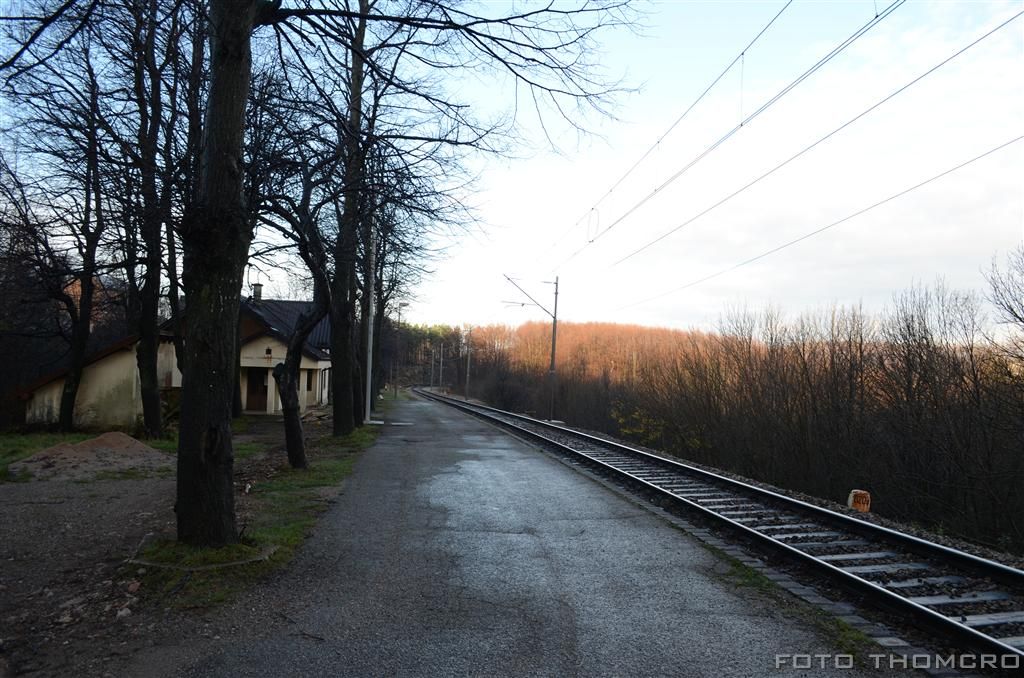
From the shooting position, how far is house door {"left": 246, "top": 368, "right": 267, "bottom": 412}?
34125 mm

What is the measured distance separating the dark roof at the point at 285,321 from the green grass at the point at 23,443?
423 inches

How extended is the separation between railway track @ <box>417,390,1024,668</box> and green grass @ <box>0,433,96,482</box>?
11.7m

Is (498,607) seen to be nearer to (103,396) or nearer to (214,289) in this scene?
(214,289)

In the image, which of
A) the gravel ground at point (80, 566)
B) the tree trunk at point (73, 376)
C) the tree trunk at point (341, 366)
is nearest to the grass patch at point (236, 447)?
the tree trunk at point (341, 366)

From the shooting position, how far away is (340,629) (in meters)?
5.17

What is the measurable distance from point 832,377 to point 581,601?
660 inches

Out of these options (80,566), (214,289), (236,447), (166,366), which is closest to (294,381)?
(236,447)

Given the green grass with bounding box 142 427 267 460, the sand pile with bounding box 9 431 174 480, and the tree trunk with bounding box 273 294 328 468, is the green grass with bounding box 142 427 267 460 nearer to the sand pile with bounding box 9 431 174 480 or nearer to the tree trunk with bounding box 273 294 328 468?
the sand pile with bounding box 9 431 174 480

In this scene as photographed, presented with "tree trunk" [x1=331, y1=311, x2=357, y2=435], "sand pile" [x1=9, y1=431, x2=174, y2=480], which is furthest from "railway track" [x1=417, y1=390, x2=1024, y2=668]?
"tree trunk" [x1=331, y1=311, x2=357, y2=435]

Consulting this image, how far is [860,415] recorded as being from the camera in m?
19.1

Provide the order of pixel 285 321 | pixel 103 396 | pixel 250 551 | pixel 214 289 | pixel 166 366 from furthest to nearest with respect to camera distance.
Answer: pixel 285 321 < pixel 166 366 < pixel 103 396 < pixel 250 551 < pixel 214 289

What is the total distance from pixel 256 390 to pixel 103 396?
9704 mm

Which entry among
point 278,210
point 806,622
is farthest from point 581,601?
point 278,210

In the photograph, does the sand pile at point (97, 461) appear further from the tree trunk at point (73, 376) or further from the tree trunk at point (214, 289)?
the tree trunk at point (73, 376)
